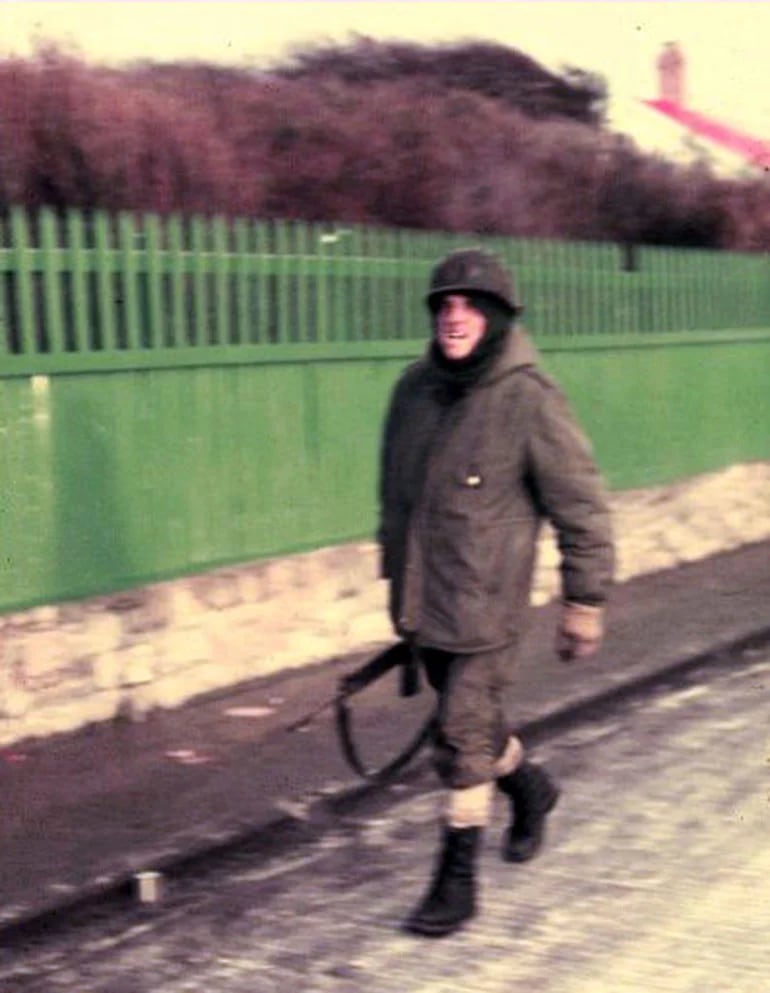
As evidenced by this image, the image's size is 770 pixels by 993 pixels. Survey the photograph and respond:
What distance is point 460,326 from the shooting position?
517cm

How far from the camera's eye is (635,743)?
25.1 feet

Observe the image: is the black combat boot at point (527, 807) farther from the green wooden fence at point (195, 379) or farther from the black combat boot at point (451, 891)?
the green wooden fence at point (195, 379)

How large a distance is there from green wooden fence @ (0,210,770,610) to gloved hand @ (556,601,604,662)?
270 cm

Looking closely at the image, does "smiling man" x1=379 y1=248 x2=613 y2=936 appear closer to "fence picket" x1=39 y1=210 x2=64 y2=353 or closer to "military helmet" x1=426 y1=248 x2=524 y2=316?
"military helmet" x1=426 y1=248 x2=524 y2=316

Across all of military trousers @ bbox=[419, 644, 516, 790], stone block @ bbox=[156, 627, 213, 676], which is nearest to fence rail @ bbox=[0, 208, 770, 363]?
stone block @ bbox=[156, 627, 213, 676]

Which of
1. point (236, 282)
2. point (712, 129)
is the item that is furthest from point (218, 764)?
point (712, 129)

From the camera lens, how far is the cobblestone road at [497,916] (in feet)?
15.8

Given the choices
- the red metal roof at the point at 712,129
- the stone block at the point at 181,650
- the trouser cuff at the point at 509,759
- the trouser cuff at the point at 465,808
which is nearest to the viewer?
the trouser cuff at the point at 465,808

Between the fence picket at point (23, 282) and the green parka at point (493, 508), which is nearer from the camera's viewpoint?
the green parka at point (493, 508)

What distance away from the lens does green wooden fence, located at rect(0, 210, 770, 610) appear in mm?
7305

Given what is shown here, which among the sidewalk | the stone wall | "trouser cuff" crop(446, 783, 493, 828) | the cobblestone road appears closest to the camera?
the cobblestone road

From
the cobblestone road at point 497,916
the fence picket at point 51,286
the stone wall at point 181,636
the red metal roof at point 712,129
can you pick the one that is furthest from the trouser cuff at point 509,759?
the red metal roof at point 712,129

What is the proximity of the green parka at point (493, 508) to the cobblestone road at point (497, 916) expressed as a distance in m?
0.84

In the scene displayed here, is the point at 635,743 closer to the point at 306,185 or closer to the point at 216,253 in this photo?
the point at 216,253
